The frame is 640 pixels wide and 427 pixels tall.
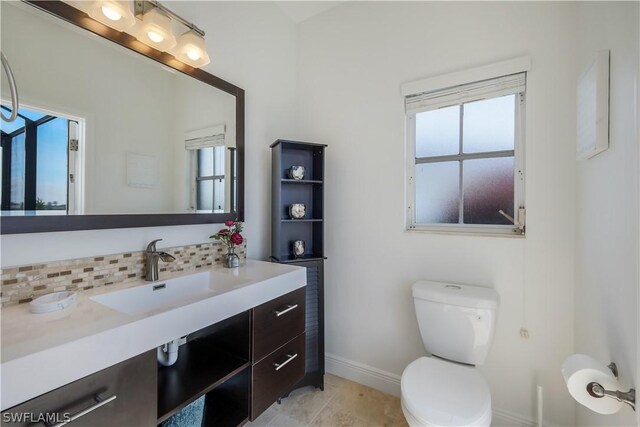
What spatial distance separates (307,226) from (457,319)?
3.62 feet

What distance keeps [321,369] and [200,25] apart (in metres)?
2.22

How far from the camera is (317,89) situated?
205 cm

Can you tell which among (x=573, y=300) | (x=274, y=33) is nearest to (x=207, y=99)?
(x=274, y=33)

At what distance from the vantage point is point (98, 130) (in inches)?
42.0

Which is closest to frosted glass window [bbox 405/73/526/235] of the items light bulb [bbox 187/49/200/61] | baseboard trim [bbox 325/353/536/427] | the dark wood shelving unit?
the dark wood shelving unit

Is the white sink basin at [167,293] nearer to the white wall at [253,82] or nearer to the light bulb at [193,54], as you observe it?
the white wall at [253,82]

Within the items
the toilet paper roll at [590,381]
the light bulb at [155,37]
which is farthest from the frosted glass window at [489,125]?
the light bulb at [155,37]

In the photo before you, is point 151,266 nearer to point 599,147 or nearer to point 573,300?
point 599,147

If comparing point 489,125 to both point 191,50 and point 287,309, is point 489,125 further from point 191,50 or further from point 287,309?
point 191,50

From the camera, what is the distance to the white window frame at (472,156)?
4.73ft

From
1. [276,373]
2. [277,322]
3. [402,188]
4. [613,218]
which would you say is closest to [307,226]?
[402,188]

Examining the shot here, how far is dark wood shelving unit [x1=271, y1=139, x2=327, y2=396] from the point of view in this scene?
68.0 inches

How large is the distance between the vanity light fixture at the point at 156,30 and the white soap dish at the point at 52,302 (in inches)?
42.8

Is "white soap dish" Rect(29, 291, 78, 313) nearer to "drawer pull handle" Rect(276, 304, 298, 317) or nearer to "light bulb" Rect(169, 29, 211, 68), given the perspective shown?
"drawer pull handle" Rect(276, 304, 298, 317)
